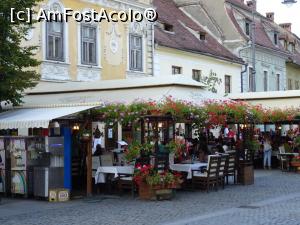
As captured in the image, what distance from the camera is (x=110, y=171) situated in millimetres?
14844

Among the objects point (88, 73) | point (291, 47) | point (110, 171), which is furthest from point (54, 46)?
point (291, 47)

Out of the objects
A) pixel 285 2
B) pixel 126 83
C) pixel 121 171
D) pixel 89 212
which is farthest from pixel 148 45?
pixel 89 212

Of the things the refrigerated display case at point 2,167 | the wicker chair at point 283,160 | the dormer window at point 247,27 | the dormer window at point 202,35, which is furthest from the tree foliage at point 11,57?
the dormer window at point 247,27

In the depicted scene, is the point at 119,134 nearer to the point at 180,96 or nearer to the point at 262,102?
the point at 262,102

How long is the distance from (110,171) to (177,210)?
305 cm

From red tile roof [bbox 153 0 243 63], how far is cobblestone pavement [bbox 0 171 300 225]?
576 inches

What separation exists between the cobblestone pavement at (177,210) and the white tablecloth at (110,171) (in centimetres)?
66

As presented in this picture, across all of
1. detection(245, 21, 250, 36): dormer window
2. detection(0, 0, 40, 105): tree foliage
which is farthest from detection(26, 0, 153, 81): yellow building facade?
detection(245, 21, 250, 36): dormer window

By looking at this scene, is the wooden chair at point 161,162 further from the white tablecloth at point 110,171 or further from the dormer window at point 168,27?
the dormer window at point 168,27

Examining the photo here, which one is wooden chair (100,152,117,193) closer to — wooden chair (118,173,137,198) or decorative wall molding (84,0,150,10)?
wooden chair (118,173,137,198)

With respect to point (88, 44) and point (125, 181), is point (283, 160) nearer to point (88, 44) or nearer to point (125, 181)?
point (88, 44)

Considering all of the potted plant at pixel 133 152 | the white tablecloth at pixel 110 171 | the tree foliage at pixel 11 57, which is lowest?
the white tablecloth at pixel 110 171

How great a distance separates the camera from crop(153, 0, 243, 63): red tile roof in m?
30.1

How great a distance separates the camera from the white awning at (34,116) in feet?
45.4
